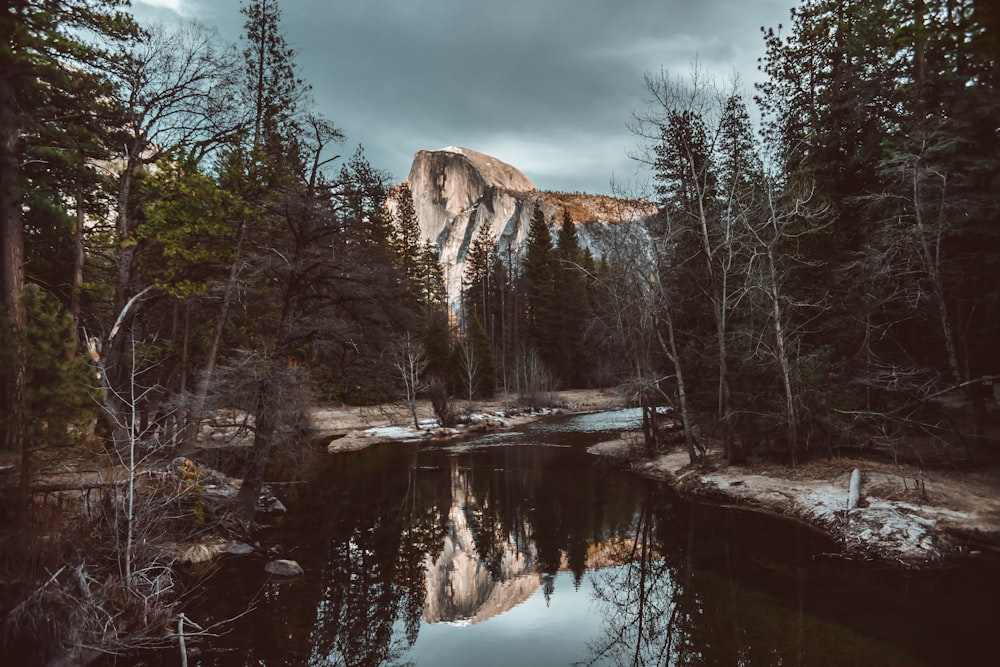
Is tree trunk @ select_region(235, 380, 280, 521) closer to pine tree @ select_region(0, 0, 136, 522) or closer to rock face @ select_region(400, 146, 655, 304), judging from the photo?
pine tree @ select_region(0, 0, 136, 522)

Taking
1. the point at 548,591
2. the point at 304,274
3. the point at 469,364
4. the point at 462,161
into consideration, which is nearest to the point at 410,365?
the point at 469,364

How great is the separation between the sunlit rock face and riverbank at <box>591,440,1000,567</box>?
623 cm

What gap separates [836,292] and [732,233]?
367 centimetres

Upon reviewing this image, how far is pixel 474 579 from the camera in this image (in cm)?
1048

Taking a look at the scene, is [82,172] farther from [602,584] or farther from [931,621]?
[931,621]

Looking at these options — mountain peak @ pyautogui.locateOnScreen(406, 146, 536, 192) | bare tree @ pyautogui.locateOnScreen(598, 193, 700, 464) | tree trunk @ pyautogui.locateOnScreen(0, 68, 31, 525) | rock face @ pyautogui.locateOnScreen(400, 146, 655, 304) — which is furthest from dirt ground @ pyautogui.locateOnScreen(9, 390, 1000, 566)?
mountain peak @ pyautogui.locateOnScreen(406, 146, 536, 192)

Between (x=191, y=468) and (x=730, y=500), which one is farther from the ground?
(x=191, y=468)

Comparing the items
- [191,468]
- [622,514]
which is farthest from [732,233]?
[191,468]

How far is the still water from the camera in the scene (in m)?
7.41

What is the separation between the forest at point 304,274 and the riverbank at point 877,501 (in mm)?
862

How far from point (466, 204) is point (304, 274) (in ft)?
360

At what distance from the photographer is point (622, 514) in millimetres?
14359

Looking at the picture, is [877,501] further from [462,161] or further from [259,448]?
[462,161]

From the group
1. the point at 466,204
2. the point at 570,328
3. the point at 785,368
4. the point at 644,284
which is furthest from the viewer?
the point at 466,204
